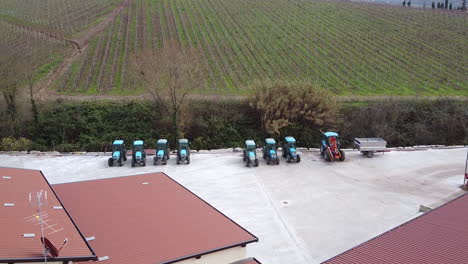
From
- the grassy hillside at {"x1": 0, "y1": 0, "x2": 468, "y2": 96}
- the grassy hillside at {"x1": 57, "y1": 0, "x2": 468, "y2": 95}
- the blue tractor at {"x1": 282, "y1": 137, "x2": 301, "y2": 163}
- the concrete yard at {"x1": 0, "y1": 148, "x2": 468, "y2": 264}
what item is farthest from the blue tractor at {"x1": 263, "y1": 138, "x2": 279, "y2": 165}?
the grassy hillside at {"x1": 57, "y1": 0, "x2": 468, "y2": 95}

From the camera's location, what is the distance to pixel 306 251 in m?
14.3

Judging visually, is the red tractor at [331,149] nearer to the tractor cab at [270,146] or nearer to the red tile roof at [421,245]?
the tractor cab at [270,146]

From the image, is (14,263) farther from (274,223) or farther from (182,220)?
(274,223)

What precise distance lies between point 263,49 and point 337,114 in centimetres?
1864

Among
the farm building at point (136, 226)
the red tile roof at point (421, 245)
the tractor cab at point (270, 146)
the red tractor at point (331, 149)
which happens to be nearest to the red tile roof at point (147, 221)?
the farm building at point (136, 226)

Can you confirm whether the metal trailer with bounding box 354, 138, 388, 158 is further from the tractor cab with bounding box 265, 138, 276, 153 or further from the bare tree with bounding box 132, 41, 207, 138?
the bare tree with bounding box 132, 41, 207, 138

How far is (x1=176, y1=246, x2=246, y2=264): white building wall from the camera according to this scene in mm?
10924

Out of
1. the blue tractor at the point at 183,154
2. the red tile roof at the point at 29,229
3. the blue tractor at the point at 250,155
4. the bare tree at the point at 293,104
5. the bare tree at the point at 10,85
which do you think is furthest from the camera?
the bare tree at the point at 293,104

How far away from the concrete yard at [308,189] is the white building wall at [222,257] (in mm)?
2409

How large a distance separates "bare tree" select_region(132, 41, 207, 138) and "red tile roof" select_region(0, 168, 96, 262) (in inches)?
599

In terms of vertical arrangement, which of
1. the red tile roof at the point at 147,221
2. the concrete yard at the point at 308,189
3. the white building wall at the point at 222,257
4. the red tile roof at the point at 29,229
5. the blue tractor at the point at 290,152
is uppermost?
the red tile roof at the point at 29,229

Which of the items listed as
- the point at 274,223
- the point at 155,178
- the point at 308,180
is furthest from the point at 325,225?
the point at 155,178

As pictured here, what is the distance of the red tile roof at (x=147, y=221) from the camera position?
1089 centimetres

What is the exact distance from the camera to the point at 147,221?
12.7 meters
